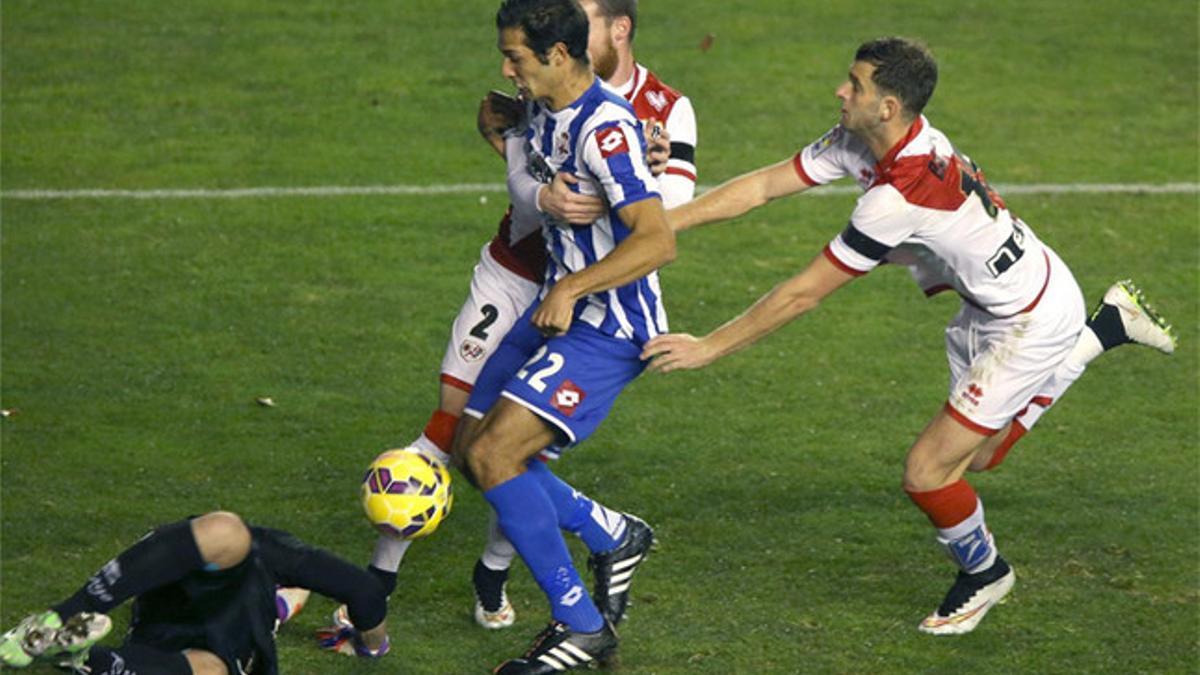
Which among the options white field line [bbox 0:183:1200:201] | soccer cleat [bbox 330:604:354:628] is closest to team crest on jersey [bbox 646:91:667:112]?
soccer cleat [bbox 330:604:354:628]

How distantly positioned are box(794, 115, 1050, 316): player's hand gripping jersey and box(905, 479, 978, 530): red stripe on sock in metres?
0.66

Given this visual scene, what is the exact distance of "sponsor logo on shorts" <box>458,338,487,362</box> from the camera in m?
7.40

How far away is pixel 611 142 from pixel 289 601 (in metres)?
1.96

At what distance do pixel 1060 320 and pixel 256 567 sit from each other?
308cm

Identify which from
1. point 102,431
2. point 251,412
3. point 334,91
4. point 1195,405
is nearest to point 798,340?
point 1195,405

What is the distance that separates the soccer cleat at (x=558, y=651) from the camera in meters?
6.75

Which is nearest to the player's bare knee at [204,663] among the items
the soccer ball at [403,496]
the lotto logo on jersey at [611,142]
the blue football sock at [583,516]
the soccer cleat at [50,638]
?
the soccer cleat at [50,638]

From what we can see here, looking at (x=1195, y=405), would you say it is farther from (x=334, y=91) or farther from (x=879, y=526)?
(x=334, y=91)

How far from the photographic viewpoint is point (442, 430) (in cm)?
737

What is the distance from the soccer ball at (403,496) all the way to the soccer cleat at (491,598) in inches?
21.6

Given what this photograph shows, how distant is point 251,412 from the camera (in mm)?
9211

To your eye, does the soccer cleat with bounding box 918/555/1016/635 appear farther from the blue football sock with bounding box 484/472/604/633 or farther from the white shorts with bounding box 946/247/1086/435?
the blue football sock with bounding box 484/472/604/633

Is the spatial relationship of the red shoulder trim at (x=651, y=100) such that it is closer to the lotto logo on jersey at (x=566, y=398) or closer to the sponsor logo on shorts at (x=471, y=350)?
the sponsor logo on shorts at (x=471, y=350)

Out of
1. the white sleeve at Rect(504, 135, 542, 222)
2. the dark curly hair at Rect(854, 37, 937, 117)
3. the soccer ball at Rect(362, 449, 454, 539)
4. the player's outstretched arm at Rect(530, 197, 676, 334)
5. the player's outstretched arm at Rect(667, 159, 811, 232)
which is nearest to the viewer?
the player's outstretched arm at Rect(530, 197, 676, 334)
